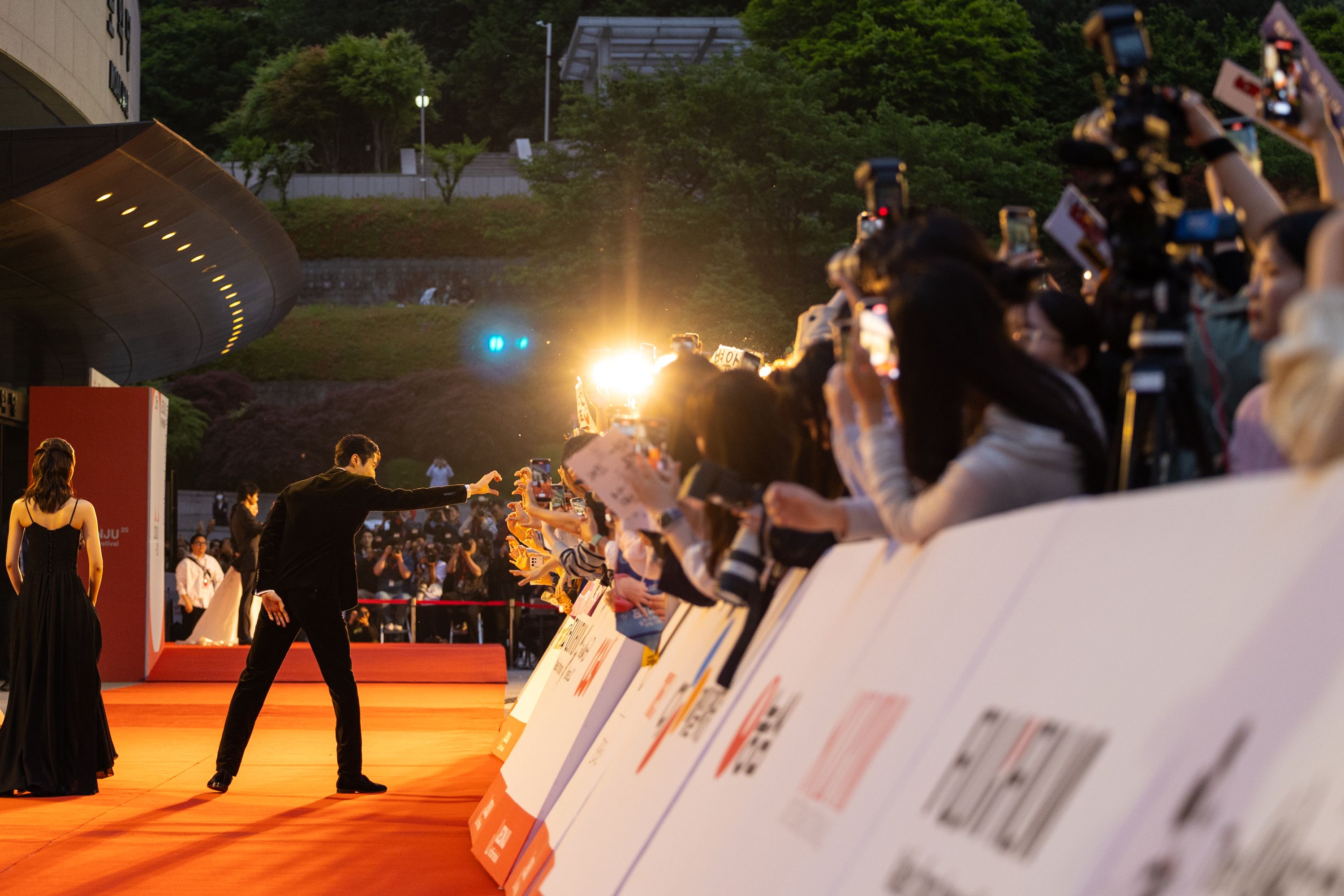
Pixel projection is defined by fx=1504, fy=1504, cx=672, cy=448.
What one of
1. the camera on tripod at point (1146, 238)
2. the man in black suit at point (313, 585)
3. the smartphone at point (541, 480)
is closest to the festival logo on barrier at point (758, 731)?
the camera on tripod at point (1146, 238)

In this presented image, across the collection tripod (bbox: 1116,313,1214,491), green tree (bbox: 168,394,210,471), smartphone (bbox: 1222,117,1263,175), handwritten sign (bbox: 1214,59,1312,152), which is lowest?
green tree (bbox: 168,394,210,471)

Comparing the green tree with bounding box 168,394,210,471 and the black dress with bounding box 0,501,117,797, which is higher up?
the black dress with bounding box 0,501,117,797

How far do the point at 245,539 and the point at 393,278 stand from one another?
128 feet

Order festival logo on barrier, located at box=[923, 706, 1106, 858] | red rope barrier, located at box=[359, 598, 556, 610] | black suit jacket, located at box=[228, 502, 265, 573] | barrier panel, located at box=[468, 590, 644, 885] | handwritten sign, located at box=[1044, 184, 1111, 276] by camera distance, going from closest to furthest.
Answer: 1. festival logo on barrier, located at box=[923, 706, 1106, 858]
2. handwritten sign, located at box=[1044, 184, 1111, 276]
3. barrier panel, located at box=[468, 590, 644, 885]
4. black suit jacket, located at box=[228, 502, 265, 573]
5. red rope barrier, located at box=[359, 598, 556, 610]

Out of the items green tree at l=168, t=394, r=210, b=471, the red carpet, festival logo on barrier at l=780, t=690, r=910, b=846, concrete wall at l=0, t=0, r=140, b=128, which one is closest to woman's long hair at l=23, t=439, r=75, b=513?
concrete wall at l=0, t=0, r=140, b=128

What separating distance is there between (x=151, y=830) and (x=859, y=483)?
192 inches

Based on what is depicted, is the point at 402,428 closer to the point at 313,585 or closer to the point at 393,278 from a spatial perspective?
the point at 393,278

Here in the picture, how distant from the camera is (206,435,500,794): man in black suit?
8117mm

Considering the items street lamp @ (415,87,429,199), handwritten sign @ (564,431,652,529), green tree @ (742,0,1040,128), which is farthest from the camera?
street lamp @ (415,87,429,199)

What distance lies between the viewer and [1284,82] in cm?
300

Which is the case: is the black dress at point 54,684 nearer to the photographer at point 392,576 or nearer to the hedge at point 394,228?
the photographer at point 392,576

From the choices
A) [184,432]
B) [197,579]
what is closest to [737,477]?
[197,579]

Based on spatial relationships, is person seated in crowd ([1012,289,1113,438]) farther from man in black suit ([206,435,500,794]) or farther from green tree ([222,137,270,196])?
green tree ([222,137,270,196])

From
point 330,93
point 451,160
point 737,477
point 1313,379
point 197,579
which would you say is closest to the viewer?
point 1313,379
